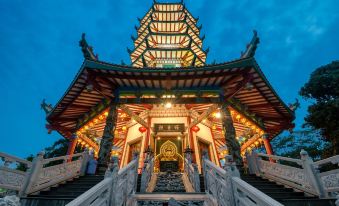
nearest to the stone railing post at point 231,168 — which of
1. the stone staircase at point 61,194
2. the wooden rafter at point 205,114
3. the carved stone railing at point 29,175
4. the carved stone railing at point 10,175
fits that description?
the stone staircase at point 61,194

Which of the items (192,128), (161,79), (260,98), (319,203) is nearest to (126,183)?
(319,203)

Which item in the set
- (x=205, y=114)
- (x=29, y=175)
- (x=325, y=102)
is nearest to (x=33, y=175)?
(x=29, y=175)

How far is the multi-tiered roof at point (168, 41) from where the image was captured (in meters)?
17.3

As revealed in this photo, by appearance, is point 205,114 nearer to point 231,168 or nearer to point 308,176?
point 308,176

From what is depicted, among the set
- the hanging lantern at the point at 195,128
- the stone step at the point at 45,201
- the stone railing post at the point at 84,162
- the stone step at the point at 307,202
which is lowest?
the stone step at the point at 307,202

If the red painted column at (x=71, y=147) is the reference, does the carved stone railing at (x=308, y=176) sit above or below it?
below

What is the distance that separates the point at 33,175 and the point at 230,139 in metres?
7.79

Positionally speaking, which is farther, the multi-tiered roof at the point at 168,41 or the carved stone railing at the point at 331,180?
the multi-tiered roof at the point at 168,41

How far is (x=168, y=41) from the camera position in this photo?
18516 mm

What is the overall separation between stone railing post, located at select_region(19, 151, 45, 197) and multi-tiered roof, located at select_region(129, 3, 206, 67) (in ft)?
39.6

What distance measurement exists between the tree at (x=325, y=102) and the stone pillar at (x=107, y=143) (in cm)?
1320

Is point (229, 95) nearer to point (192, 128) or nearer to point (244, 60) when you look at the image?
point (244, 60)

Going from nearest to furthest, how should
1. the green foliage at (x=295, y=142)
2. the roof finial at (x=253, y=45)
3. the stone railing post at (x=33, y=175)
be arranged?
the stone railing post at (x=33, y=175) → the roof finial at (x=253, y=45) → the green foliage at (x=295, y=142)

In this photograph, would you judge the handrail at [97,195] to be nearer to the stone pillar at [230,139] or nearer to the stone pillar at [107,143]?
the stone pillar at [107,143]
